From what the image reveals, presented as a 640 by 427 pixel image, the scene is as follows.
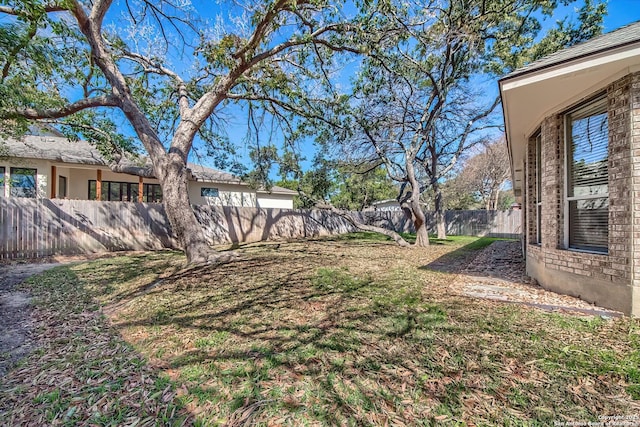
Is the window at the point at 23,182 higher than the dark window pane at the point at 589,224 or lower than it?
higher

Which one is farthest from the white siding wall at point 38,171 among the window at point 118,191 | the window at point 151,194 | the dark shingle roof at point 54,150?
the window at point 151,194

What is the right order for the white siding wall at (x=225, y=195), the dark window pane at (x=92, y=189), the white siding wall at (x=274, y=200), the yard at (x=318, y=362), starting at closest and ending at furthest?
the yard at (x=318, y=362)
the dark window pane at (x=92, y=189)
the white siding wall at (x=225, y=195)
the white siding wall at (x=274, y=200)

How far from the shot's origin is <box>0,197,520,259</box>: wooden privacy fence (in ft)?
27.3

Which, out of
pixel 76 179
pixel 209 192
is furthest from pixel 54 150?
pixel 209 192

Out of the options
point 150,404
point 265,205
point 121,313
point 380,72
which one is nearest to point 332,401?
point 150,404

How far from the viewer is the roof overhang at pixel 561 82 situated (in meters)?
3.40

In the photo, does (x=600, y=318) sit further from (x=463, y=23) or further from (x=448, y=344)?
(x=463, y=23)

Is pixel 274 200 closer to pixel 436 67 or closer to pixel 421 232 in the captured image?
pixel 421 232

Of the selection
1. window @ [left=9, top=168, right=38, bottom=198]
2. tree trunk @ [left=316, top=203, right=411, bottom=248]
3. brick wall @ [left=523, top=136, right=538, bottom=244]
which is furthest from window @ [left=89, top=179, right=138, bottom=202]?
brick wall @ [left=523, top=136, right=538, bottom=244]

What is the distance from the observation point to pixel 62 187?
13.2 m

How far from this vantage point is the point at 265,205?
20.5 metres

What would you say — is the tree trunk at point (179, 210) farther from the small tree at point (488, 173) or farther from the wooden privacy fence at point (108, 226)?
the small tree at point (488, 173)

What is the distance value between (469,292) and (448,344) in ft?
7.55

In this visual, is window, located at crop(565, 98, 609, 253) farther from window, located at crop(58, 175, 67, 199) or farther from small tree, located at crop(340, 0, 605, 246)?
window, located at crop(58, 175, 67, 199)
